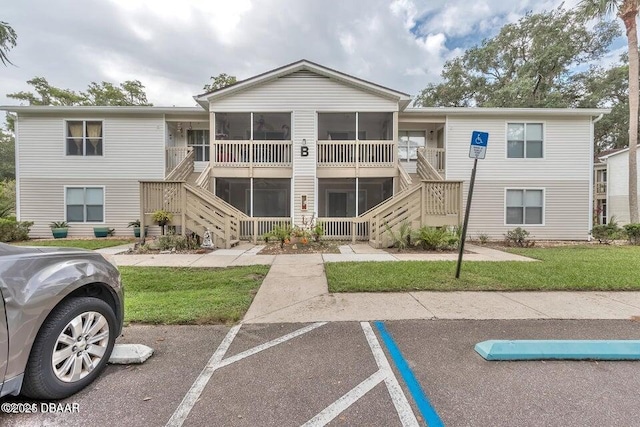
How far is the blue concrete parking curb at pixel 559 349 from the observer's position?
9.35 ft

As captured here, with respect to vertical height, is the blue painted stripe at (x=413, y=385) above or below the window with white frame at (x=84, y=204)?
below

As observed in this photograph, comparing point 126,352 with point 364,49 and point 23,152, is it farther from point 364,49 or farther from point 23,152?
point 364,49

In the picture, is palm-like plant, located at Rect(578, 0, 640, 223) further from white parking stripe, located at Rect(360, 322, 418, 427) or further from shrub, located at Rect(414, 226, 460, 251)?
white parking stripe, located at Rect(360, 322, 418, 427)

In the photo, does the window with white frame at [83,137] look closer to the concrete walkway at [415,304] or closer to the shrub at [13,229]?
the shrub at [13,229]

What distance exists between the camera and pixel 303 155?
12203mm

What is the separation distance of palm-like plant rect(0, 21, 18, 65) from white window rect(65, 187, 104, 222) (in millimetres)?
4969

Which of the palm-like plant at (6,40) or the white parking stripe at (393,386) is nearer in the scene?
the white parking stripe at (393,386)

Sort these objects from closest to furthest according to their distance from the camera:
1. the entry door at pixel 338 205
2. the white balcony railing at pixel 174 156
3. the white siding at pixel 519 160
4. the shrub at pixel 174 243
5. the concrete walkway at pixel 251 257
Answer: the concrete walkway at pixel 251 257 < the shrub at pixel 174 243 < the white siding at pixel 519 160 < the white balcony railing at pixel 174 156 < the entry door at pixel 338 205

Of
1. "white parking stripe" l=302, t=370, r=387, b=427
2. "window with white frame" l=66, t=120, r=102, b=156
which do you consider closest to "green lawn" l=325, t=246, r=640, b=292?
"white parking stripe" l=302, t=370, r=387, b=427

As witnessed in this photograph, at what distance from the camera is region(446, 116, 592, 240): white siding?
12.9 m

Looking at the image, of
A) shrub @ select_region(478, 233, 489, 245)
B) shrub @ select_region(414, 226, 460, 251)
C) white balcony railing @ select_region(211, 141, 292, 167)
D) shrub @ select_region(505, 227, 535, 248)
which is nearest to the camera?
shrub @ select_region(414, 226, 460, 251)

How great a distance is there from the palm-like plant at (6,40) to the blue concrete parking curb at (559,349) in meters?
16.2

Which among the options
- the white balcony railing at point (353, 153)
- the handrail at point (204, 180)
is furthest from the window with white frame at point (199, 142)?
the white balcony railing at point (353, 153)

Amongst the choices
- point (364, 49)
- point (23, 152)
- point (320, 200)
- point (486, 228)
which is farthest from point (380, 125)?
point (23, 152)
